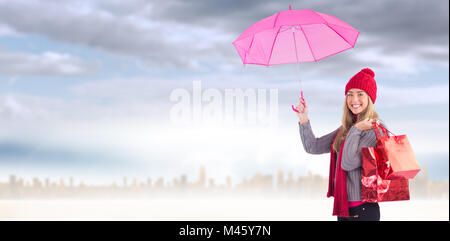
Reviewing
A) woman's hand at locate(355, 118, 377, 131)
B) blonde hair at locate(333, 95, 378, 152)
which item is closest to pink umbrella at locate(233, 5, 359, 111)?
blonde hair at locate(333, 95, 378, 152)

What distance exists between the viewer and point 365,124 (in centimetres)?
448

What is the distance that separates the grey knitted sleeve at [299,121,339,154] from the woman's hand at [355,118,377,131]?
605mm

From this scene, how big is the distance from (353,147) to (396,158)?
0.38 meters

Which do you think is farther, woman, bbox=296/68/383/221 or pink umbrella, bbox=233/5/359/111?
pink umbrella, bbox=233/5/359/111

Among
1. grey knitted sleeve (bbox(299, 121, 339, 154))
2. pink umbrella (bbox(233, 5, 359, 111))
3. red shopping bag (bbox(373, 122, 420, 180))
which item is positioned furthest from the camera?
pink umbrella (bbox(233, 5, 359, 111))

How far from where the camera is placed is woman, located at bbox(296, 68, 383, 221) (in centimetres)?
449

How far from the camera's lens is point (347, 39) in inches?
222

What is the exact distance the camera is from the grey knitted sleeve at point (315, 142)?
16.9ft

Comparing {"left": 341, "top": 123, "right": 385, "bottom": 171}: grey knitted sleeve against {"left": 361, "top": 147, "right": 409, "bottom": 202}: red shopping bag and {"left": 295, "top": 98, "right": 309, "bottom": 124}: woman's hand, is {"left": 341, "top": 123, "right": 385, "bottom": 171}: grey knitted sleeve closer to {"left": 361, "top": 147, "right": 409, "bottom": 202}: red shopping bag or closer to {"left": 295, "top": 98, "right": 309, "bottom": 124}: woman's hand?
{"left": 361, "top": 147, "right": 409, "bottom": 202}: red shopping bag

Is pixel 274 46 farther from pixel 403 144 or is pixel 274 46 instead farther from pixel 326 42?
pixel 403 144

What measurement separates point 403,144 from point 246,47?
222 centimetres

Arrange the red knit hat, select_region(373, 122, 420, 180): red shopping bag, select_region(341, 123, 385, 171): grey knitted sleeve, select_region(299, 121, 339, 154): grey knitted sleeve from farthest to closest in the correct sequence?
1. select_region(299, 121, 339, 154): grey knitted sleeve
2. the red knit hat
3. select_region(341, 123, 385, 171): grey knitted sleeve
4. select_region(373, 122, 420, 180): red shopping bag

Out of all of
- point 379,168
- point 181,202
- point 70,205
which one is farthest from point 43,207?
point 379,168

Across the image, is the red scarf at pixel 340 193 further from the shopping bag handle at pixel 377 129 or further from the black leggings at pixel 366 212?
the shopping bag handle at pixel 377 129
